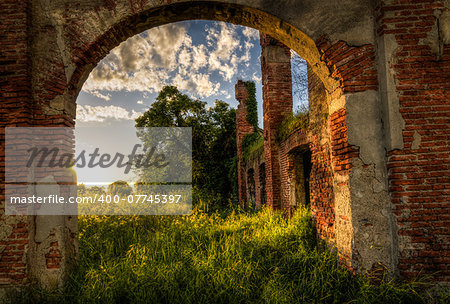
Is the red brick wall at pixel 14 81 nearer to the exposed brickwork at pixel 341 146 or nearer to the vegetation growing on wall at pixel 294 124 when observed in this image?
the exposed brickwork at pixel 341 146

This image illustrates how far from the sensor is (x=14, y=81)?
3629 millimetres

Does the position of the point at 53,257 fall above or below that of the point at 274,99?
below

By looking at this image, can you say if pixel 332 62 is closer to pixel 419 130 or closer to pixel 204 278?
pixel 419 130

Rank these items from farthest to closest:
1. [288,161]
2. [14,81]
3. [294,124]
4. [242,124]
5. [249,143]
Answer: [242,124] → [249,143] → [288,161] → [294,124] → [14,81]

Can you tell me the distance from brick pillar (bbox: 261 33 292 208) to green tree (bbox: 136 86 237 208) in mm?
8879

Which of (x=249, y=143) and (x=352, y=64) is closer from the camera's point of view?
(x=352, y=64)

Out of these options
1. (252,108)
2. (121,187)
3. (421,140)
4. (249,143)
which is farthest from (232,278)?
(121,187)

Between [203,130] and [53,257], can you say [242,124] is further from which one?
[53,257]

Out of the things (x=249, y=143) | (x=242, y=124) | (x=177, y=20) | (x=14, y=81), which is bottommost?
(x=14, y=81)

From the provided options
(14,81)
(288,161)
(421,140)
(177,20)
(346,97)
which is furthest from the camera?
A: (288,161)

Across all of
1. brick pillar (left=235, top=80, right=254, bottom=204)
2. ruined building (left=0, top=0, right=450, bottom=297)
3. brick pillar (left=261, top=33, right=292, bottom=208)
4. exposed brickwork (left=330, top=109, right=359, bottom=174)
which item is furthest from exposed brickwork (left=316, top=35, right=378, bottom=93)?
brick pillar (left=235, top=80, right=254, bottom=204)

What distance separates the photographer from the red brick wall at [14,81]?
3.45 m

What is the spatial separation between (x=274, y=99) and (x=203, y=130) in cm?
1087

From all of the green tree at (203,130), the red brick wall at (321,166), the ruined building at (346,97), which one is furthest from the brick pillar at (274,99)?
the green tree at (203,130)
